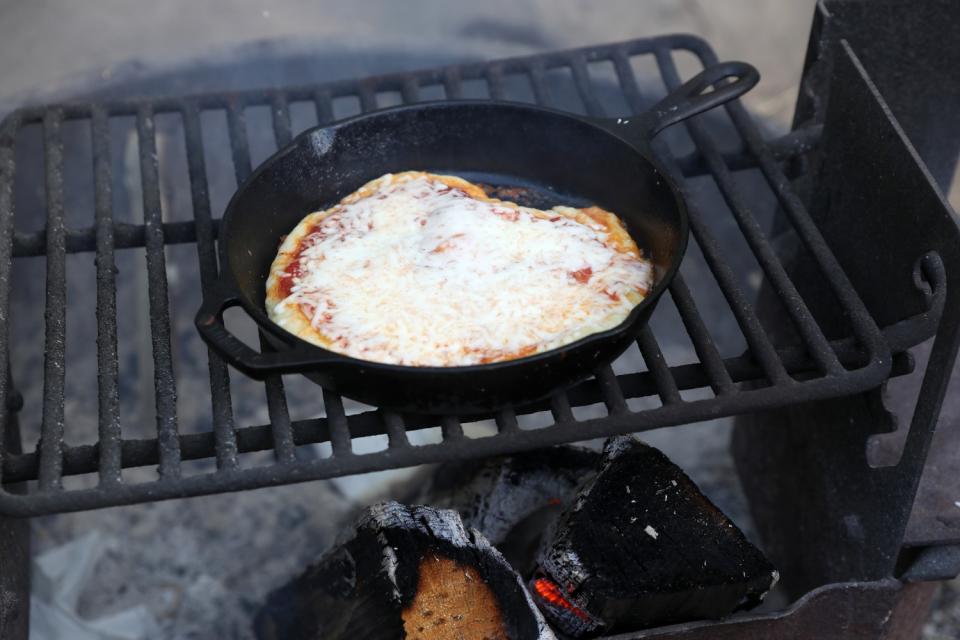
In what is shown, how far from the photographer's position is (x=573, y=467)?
2.12 meters

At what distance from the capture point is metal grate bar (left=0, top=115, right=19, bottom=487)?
165cm

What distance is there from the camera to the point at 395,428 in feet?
5.11

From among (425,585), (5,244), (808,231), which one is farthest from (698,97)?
(5,244)

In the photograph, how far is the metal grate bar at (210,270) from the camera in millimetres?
1538

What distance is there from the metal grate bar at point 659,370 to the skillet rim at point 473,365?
11cm

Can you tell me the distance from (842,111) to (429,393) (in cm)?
108

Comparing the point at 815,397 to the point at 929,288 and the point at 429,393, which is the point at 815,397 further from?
the point at 429,393

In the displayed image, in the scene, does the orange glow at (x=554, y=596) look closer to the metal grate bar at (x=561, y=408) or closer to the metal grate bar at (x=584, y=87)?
the metal grate bar at (x=561, y=408)

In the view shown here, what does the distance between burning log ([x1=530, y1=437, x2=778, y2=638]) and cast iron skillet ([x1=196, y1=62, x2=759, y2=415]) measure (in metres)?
0.38

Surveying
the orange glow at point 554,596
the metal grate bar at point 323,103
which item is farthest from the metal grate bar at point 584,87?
the orange glow at point 554,596

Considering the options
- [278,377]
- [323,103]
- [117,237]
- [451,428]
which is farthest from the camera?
[323,103]

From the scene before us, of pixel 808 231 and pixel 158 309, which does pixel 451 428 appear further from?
pixel 808 231

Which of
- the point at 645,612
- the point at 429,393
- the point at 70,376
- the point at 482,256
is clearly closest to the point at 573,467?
the point at 645,612

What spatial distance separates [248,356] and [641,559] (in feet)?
2.70
